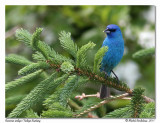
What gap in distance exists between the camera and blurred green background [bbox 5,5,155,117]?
3174mm

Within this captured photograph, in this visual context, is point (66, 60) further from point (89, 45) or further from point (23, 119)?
point (23, 119)

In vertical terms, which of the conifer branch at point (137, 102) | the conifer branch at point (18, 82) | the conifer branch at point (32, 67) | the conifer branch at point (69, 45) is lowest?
the conifer branch at point (137, 102)

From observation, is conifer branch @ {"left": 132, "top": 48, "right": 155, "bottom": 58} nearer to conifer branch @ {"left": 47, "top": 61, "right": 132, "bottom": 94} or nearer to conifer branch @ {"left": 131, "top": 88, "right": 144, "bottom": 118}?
conifer branch @ {"left": 47, "top": 61, "right": 132, "bottom": 94}

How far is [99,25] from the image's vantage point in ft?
11.6

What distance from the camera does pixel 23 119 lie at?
7.32 ft

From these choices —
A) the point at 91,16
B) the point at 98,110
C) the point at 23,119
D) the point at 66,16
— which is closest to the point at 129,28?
the point at 91,16

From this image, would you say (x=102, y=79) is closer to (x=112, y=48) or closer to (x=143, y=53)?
(x=143, y=53)

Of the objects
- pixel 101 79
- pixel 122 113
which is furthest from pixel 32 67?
pixel 122 113

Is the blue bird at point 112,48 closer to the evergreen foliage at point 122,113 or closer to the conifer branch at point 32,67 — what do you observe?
the evergreen foliage at point 122,113

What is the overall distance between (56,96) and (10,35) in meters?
1.62

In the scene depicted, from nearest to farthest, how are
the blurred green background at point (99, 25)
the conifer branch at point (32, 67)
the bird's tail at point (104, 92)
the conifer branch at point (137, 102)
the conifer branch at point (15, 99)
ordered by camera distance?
the conifer branch at point (32, 67), the conifer branch at point (137, 102), the bird's tail at point (104, 92), the conifer branch at point (15, 99), the blurred green background at point (99, 25)

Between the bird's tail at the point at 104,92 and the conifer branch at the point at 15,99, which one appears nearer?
the bird's tail at the point at 104,92

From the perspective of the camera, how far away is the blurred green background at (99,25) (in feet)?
10.4

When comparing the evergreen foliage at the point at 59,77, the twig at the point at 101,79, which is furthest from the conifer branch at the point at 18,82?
the twig at the point at 101,79
